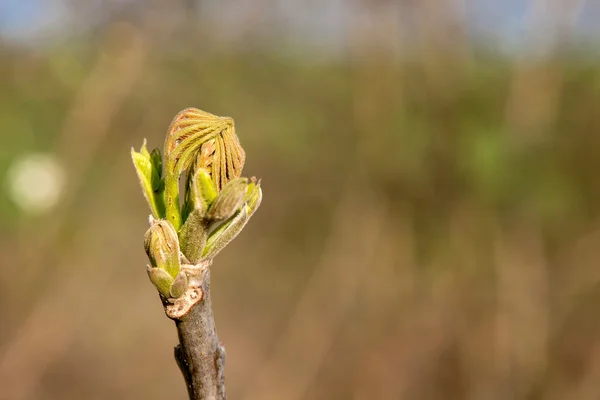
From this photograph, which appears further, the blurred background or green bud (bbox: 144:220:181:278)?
the blurred background

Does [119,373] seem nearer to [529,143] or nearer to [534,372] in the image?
[534,372]

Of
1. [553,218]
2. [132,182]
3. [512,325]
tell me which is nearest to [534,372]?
[512,325]

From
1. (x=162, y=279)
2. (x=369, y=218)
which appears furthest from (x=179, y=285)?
(x=369, y=218)

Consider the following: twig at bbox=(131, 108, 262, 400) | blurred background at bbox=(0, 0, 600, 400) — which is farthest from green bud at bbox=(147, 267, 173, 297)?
blurred background at bbox=(0, 0, 600, 400)

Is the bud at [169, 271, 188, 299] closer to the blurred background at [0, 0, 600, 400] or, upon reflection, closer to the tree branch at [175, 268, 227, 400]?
the tree branch at [175, 268, 227, 400]

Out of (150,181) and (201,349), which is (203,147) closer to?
(150,181)

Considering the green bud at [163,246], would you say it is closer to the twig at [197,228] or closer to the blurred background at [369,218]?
the twig at [197,228]
